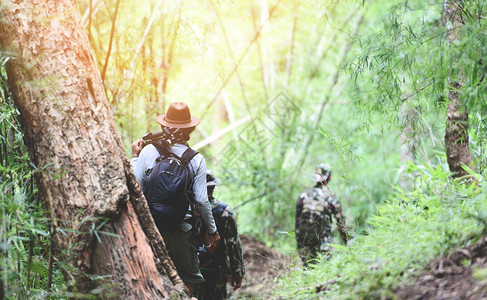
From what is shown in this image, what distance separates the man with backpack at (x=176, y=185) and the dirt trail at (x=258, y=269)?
0.52 m

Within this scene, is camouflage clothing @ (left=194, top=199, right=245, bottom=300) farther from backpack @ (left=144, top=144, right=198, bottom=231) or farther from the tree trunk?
the tree trunk

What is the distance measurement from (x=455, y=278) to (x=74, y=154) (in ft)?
6.88

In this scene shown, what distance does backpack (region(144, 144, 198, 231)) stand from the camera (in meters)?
3.28

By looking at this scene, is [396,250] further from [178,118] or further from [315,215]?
[315,215]

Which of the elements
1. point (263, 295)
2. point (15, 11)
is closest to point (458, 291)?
→ point (263, 295)

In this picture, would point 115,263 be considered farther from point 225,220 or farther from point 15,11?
point 225,220

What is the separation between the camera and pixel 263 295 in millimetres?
3590

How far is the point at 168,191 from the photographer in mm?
3270

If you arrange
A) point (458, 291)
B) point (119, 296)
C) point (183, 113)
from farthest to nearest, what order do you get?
point (183, 113), point (119, 296), point (458, 291)

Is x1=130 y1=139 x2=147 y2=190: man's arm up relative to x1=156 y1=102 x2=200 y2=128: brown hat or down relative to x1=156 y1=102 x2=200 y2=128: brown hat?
down

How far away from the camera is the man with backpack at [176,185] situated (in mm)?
3297

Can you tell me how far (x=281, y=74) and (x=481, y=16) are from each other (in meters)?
8.59

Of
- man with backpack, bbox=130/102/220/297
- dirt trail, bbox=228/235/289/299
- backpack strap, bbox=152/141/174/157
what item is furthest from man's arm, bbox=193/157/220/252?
dirt trail, bbox=228/235/289/299

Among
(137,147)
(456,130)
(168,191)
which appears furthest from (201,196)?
(456,130)
